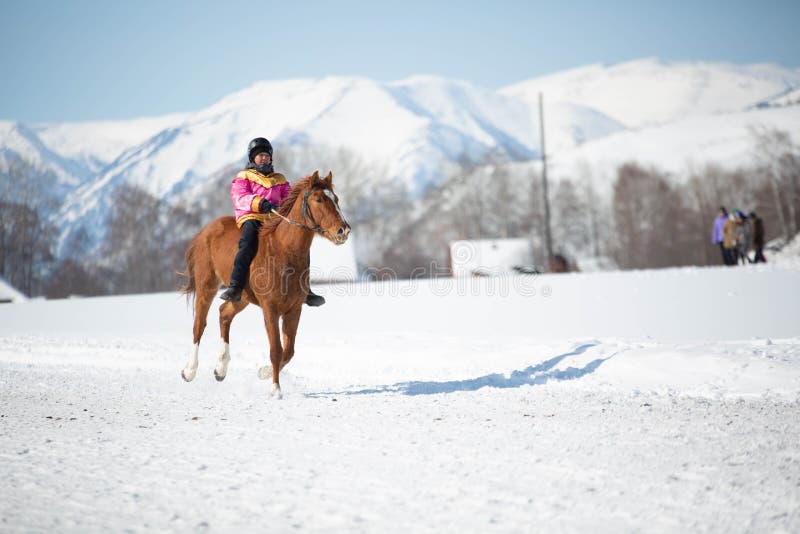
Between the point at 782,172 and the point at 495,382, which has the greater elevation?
the point at 782,172

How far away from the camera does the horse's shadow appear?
A: 26.3 feet

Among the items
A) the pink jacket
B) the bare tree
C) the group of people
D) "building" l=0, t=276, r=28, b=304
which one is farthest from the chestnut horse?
the bare tree

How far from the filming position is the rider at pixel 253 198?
316 inches

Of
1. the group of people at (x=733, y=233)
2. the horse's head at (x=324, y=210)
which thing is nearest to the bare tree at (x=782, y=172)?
the group of people at (x=733, y=233)

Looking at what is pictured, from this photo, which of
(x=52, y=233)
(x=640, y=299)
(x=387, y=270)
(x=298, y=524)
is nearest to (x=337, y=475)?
(x=298, y=524)

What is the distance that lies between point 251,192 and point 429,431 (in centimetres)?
424

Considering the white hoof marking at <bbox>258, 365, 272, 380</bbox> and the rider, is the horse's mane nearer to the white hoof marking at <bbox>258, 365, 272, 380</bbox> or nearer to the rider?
the rider

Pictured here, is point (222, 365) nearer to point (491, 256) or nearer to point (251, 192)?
point (251, 192)

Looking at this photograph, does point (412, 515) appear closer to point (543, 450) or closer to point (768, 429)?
point (543, 450)

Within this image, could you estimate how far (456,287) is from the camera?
80.2 ft

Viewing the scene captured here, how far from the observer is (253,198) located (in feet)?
26.9

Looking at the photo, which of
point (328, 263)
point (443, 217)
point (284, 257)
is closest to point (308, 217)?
point (284, 257)

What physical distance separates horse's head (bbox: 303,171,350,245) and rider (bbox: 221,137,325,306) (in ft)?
2.28

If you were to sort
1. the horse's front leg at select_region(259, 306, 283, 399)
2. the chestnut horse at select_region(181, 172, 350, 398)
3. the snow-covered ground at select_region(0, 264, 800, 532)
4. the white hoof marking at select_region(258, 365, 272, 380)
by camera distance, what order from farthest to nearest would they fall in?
the white hoof marking at select_region(258, 365, 272, 380)
the horse's front leg at select_region(259, 306, 283, 399)
the chestnut horse at select_region(181, 172, 350, 398)
the snow-covered ground at select_region(0, 264, 800, 532)
